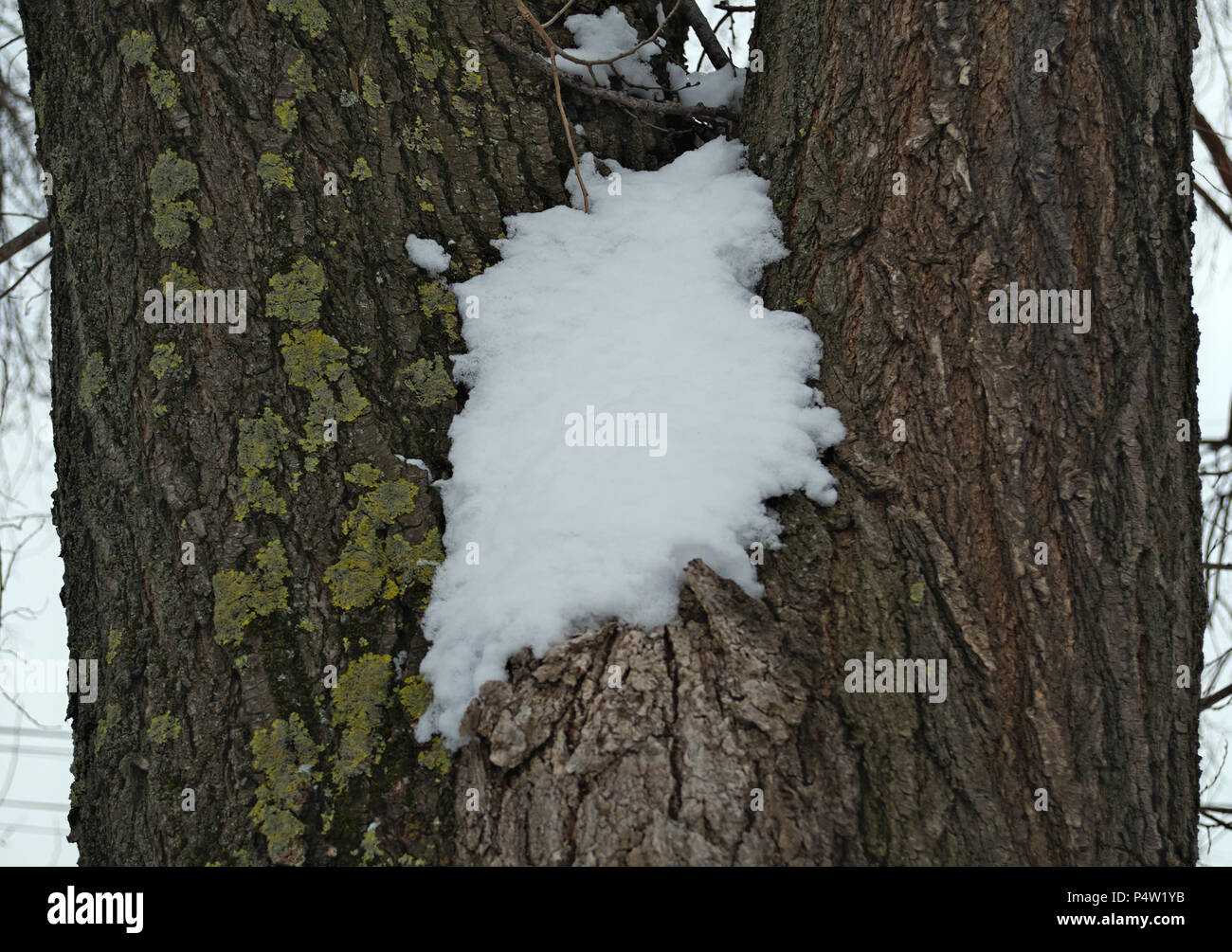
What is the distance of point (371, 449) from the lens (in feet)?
4.47

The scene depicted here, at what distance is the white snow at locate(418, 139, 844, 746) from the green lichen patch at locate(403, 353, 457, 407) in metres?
0.04

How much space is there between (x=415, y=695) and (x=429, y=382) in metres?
0.54

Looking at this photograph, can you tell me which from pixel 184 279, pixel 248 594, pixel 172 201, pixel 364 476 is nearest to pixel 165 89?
pixel 172 201

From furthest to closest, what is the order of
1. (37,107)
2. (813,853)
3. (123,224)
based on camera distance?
(37,107) → (123,224) → (813,853)

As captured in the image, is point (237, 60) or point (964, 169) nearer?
point (964, 169)

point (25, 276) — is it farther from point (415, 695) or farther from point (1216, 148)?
point (1216, 148)

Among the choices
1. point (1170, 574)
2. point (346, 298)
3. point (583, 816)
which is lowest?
point (583, 816)

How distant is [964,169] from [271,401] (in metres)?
1.20

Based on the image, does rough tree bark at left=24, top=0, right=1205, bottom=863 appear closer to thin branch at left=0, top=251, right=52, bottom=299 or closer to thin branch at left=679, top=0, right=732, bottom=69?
thin branch at left=679, top=0, right=732, bottom=69

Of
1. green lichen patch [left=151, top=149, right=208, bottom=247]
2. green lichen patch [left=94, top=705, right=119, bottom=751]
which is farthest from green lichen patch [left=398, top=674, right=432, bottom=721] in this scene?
green lichen patch [left=151, top=149, right=208, bottom=247]

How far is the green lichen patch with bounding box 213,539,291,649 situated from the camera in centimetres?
128

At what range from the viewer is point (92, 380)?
1.41 metres
